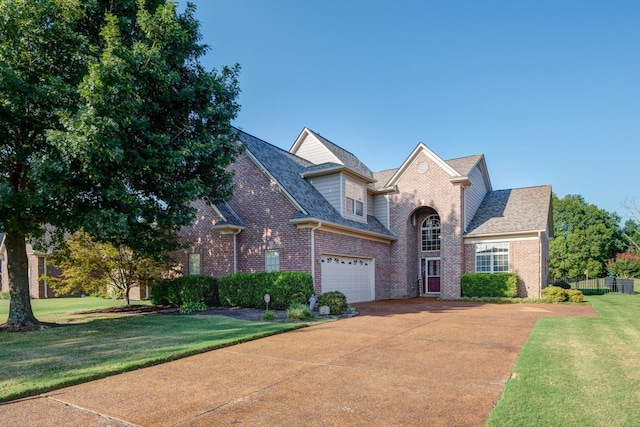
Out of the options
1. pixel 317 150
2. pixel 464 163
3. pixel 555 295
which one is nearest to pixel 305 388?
pixel 555 295

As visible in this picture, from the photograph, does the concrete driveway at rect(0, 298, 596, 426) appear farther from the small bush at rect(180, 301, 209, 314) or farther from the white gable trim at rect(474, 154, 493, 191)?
the white gable trim at rect(474, 154, 493, 191)

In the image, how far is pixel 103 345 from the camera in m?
8.54

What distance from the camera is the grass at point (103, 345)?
611cm

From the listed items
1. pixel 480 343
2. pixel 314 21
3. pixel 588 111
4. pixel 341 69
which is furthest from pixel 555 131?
pixel 480 343

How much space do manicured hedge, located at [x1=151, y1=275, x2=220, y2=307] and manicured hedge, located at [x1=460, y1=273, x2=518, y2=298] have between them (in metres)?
12.8

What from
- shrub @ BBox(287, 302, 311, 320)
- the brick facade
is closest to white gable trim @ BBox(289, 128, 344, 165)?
the brick facade

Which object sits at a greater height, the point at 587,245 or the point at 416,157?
the point at 416,157

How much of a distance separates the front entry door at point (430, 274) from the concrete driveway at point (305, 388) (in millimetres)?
14226

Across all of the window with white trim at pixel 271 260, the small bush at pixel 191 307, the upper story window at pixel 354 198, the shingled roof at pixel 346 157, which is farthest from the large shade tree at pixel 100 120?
the shingled roof at pixel 346 157

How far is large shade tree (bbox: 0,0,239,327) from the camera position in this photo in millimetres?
8844

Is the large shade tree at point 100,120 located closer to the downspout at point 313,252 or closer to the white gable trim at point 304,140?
the downspout at point 313,252

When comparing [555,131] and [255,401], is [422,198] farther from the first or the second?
[255,401]

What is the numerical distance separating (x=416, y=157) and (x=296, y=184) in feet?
26.0

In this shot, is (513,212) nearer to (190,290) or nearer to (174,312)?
(190,290)
